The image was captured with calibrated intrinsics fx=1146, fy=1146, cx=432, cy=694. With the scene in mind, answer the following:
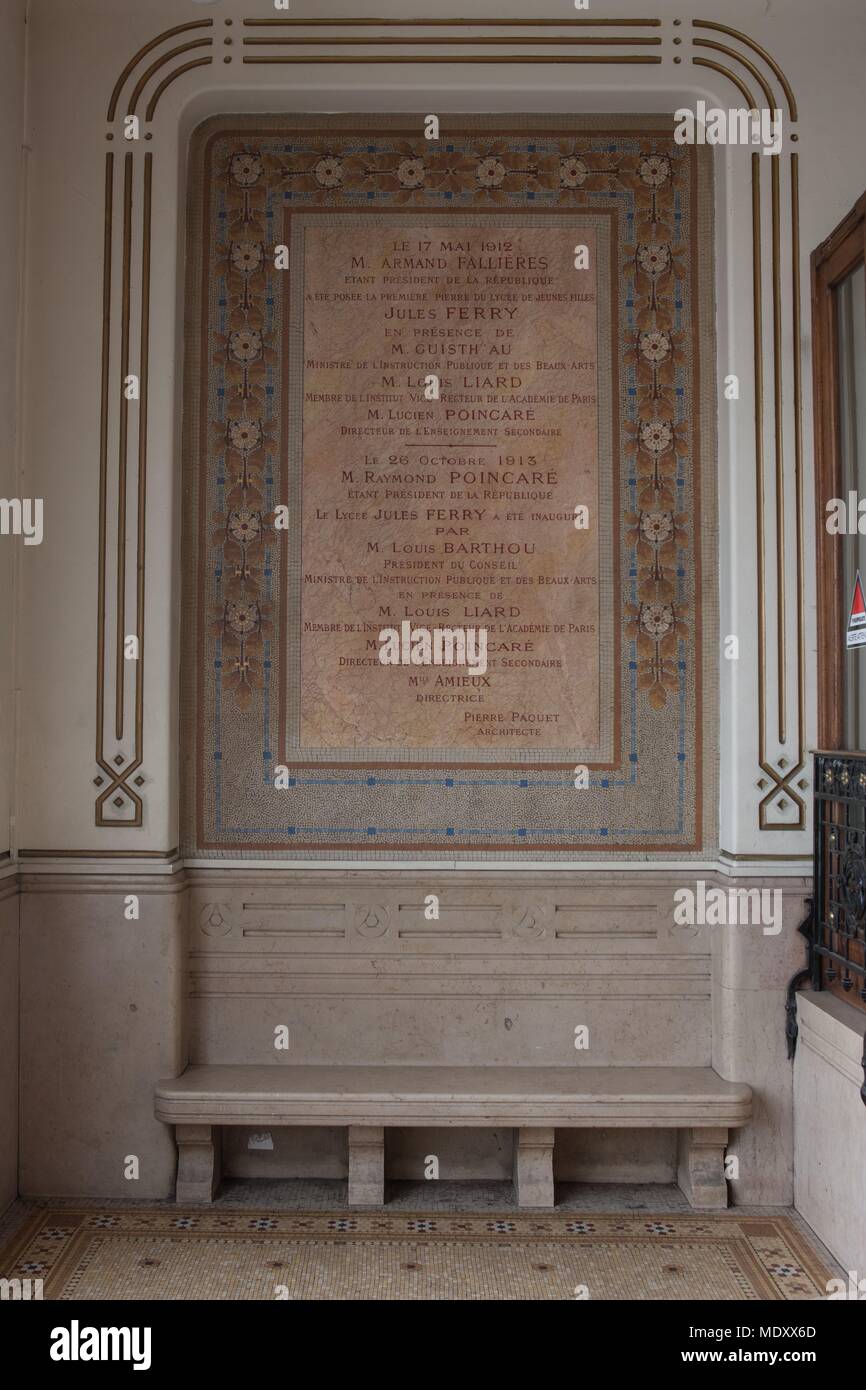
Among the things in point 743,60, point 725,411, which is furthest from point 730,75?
point 725,411

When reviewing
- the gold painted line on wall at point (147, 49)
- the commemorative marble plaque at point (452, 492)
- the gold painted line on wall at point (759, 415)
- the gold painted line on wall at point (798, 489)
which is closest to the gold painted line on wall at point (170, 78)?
the gold painted line on wall at point (147, 49)

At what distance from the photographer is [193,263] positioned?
12.8 ft

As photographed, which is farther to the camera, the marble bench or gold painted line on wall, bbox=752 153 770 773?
gold painted line on wall, bbox=752 153 770 773

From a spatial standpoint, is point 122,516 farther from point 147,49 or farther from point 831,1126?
point 831,1126

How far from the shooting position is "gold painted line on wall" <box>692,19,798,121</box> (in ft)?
12.4

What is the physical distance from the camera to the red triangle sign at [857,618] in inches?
137

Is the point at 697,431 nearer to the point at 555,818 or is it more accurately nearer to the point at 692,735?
the point at 692,735

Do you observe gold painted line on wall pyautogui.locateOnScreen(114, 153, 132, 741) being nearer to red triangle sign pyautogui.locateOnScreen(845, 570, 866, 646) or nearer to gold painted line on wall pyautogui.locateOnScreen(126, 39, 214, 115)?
gold painted line on wall pyautogui.locateOnScreen(126, 39, 214, 115)

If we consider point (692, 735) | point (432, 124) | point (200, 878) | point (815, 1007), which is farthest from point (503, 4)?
point (815, 1007)

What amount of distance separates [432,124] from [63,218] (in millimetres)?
1283

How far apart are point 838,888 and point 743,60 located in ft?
8.87

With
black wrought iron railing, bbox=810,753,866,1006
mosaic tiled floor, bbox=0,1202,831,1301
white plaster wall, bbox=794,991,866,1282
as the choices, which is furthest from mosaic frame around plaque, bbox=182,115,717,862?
mosaic tiled floor, bbox=0,1202,831,1301

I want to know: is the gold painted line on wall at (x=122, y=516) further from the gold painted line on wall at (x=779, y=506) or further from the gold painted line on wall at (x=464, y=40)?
the gold painted line on wall at (x=779, y=506)

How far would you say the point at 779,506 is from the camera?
12.3 feet
